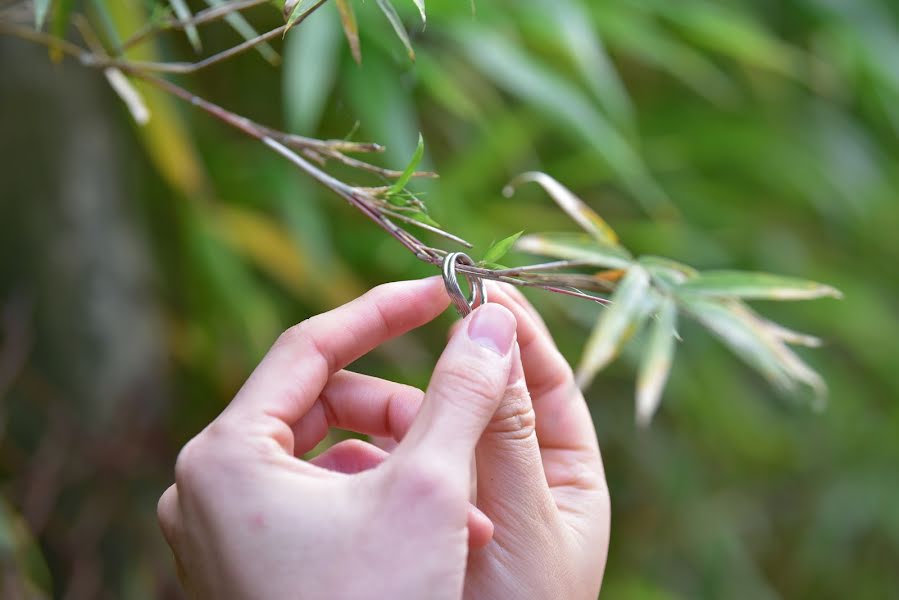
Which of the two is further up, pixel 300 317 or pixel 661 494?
pixel 300 317

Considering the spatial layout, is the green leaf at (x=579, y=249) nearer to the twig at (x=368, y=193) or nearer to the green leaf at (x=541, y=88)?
the twig at (x=368, y=193)

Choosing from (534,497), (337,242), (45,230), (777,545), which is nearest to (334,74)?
(337,242)

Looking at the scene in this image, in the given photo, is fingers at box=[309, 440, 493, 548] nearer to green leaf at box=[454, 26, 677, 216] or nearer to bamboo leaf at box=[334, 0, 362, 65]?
bamboo leaf at box=[334, 0, 362, 65]

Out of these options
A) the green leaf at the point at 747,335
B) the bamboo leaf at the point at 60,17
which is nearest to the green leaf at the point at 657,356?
the green leaf at the point at 747,335

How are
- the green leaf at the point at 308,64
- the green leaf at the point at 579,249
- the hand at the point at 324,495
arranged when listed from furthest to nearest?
the green leaf at the point at 308,64
the green leaf at the point at 579,249
the hand at the point at 324,495

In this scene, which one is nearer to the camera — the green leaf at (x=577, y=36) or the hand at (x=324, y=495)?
the hand at (x=324, y=495)

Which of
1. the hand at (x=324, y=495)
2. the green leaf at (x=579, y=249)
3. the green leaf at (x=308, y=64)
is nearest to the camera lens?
the hand at (x=324, y=495)

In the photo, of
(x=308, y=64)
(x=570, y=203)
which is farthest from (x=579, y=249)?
(x=308, y=64)

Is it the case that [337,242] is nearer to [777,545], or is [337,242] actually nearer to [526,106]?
[526,106]
